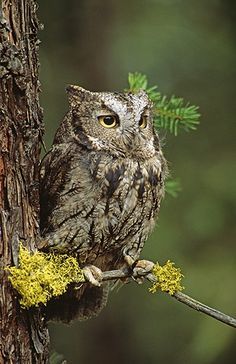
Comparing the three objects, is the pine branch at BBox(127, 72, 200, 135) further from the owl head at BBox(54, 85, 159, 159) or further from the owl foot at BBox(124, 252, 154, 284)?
the owl foot at BBox(124, 252, 154, 284)

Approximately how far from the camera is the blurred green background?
4.02 meters

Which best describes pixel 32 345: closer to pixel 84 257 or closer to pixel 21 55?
pixel 84 257

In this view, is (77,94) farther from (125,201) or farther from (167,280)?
(167,280)

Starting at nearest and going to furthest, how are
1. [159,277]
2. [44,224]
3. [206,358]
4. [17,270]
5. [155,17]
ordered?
[17,270] → [159,277] → [44,224] → [206,358] → [155,17]

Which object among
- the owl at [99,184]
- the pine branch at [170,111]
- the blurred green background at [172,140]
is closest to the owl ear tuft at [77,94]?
the owl at [99,184]

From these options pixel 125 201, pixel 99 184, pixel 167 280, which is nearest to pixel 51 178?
pixel 99 184

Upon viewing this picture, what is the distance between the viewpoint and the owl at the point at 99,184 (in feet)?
7.81

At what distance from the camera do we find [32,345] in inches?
85.3

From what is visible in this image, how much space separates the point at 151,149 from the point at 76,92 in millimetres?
354

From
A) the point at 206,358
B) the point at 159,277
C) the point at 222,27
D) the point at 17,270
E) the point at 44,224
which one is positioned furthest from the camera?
the point at 222,27

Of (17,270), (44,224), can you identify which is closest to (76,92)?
(44,224)

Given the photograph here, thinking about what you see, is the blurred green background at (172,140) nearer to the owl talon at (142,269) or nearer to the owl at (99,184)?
the owl at (99,184)

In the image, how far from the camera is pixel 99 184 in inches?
94.3

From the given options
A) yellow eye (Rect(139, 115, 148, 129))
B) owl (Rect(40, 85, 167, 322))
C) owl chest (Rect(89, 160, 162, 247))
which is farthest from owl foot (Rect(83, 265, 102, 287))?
yellow eye (Rect(139, 115, 148, 129))
